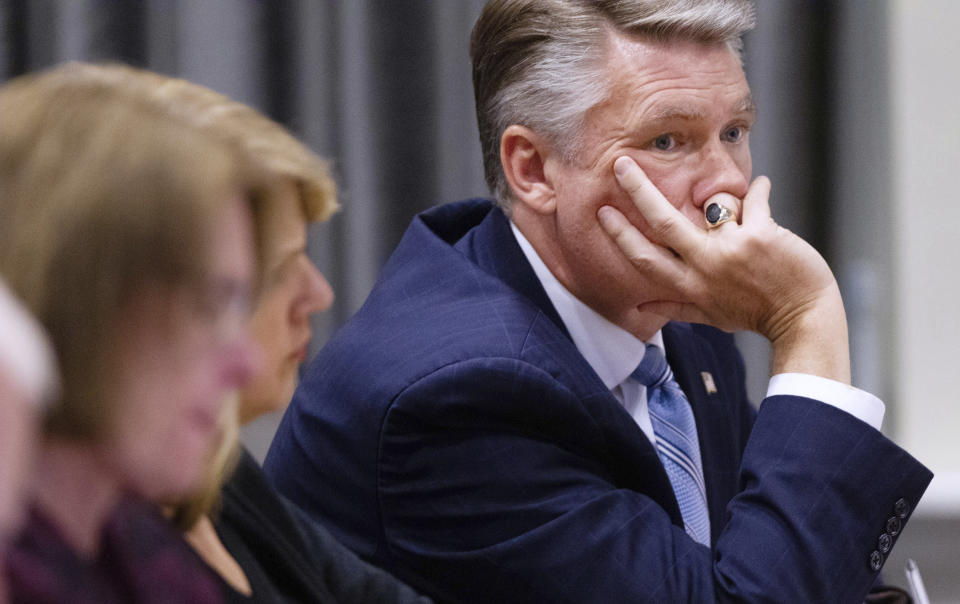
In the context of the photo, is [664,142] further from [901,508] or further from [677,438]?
[901,508]

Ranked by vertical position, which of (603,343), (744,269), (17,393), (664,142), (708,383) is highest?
(17,393)

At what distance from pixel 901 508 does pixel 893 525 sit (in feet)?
0.06

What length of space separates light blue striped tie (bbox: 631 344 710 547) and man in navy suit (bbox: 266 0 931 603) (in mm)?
11

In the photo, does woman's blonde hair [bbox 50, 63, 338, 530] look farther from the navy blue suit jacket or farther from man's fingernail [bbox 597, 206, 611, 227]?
man's fingernail [bbox 597, 206, 611, 227]

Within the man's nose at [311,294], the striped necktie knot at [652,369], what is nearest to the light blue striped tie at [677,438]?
the striped necktie knot at [652,369]

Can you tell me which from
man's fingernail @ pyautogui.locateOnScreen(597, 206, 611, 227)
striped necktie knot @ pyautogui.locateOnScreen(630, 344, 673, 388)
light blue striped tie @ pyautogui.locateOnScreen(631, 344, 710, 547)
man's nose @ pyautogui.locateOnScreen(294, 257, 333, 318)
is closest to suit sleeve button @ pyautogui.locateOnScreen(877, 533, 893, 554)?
light blue striped tie @ pyautogui.locateOnScreen(631, 344, 710, 547)

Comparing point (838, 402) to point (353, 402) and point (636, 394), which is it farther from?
point (353, 402)

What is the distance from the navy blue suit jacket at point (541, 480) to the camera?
1.05 metres

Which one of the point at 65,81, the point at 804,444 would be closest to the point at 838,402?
the point at 804,444

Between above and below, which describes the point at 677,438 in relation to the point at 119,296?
below

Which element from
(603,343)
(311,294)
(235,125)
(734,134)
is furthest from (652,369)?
(235,125)

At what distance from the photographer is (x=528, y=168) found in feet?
4.32

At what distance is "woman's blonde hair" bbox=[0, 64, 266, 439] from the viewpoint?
14.2 inches

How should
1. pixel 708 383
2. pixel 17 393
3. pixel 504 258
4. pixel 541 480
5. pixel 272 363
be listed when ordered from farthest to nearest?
1. pixel 708 383
2. pixel 504 258
3. pixel 541 480
4. pixel 272 363
5. pixel 17 393
